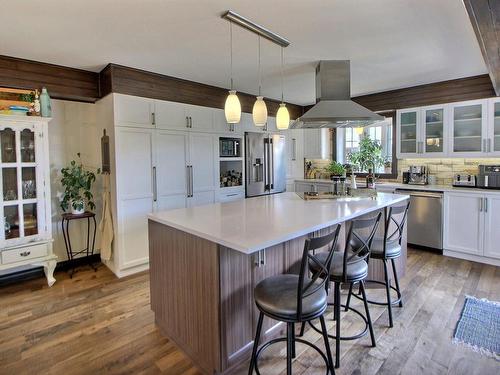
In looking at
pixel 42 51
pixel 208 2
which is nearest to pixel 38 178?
pixel 42 51

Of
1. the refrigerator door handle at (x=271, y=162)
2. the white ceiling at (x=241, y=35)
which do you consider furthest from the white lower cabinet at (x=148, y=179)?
the refrigerator door handle at (x=271, y=162)

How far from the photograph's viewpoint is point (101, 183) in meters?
3.98

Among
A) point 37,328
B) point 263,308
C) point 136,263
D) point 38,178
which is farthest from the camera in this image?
point 136,263

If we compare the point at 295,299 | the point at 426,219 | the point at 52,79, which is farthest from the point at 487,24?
the point at 52,79

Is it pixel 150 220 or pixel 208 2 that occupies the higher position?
pixel 208 2

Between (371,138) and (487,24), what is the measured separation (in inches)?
137

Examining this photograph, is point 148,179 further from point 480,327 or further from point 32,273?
point 480,327

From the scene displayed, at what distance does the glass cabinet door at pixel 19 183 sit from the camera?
3.08 m

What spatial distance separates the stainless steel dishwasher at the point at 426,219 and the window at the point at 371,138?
0.87 metres

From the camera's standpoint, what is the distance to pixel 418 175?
4555 mm

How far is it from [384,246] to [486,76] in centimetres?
318

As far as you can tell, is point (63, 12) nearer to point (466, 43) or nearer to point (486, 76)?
point (466, 43)

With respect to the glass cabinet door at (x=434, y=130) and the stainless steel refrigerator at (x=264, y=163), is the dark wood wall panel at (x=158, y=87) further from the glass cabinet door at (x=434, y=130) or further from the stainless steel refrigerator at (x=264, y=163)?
the glass cabinet door at (x=434, y=130)

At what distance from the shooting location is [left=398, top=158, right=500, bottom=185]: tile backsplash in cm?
421
